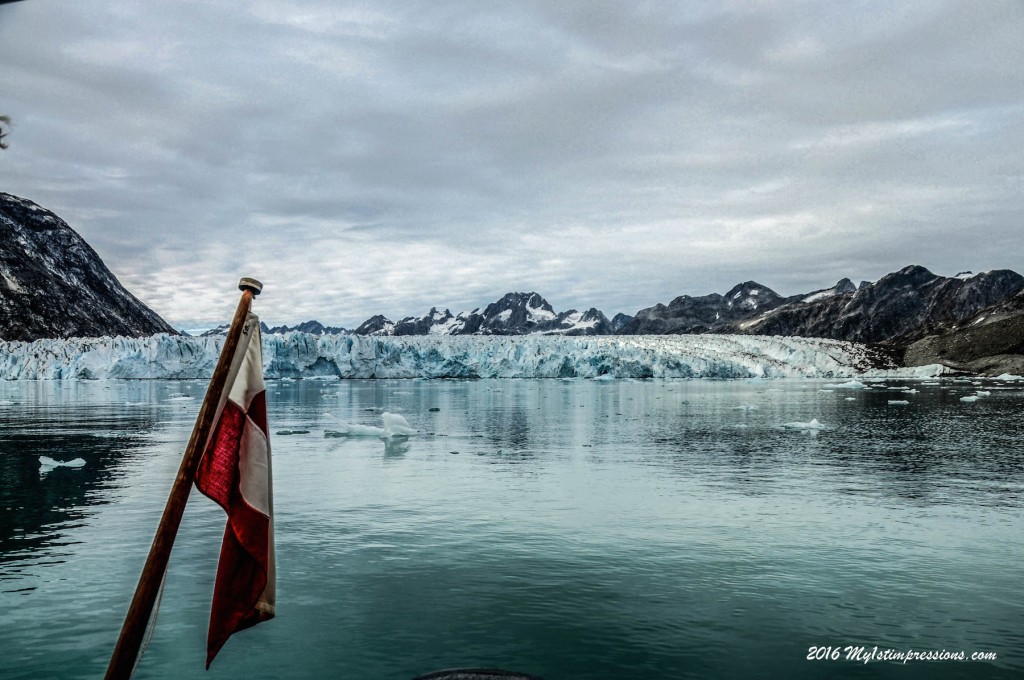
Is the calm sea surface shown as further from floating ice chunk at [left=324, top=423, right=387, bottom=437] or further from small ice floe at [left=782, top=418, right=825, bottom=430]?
small ice floe at [left=782, top=418, right=825, bottom=430]

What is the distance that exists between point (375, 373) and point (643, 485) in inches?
2688

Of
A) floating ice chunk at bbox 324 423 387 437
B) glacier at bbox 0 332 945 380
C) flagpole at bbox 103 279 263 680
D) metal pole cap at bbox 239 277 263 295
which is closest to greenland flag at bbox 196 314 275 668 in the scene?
flagpole at bbox 103 279 263 680

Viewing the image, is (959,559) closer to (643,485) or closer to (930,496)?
(930,496)

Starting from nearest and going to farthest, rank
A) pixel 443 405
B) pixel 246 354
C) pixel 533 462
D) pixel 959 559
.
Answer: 1. pixel 246 354
2. pixel 959 559
3. pixel 533 462
4. pixel 443 405

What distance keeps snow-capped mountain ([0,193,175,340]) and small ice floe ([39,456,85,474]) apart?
152 metres

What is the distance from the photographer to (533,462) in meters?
20.1

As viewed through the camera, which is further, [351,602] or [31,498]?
[31,498]

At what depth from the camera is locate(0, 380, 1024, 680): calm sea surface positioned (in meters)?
7.06

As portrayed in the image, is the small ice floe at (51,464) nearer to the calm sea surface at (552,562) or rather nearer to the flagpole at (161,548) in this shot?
the calm sea surface at (552,562)

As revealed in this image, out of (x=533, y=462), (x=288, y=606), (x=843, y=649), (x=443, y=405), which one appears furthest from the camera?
(x=443, y=405)

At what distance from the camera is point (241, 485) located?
15.1 ft

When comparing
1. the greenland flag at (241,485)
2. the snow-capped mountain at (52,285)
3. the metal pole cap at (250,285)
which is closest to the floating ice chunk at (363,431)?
the greenland flag at (241,485)

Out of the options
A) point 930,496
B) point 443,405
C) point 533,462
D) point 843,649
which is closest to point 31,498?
point 533,462

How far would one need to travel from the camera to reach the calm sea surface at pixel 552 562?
7062mm
